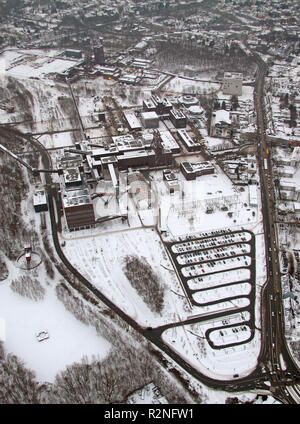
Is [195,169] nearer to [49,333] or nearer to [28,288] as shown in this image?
[28,288]

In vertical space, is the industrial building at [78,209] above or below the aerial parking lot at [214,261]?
above

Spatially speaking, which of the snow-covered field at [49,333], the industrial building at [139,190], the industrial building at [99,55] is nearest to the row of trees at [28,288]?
the snow-covered field at [49,333]

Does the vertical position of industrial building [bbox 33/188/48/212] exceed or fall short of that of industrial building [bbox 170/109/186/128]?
it falls short

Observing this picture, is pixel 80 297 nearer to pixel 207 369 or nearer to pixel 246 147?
pixel 207 369

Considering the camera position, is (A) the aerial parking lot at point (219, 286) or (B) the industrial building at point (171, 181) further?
(B) the industrial building at point (171, 181)

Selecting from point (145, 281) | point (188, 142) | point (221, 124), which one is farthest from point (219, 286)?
point (221, 124)

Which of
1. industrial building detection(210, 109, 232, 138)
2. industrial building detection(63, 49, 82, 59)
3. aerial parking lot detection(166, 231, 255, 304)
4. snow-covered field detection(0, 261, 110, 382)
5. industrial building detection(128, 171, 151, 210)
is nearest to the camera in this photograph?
snow-covered field detection(0, 261, 110, 382)

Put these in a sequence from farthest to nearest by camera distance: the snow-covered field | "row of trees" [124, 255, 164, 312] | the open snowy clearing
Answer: "row of trees" [124, 255, 164, 312], the open snowy clearing, the snow-covered field

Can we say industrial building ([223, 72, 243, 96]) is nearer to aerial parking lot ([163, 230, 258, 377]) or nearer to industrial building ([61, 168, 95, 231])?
aerial parking lot ([163, 230, 258, 377])

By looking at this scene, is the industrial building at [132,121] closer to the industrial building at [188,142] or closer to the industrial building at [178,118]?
the industrial building at [178,118]

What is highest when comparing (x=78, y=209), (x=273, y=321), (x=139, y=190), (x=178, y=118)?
(x=178, y=118)

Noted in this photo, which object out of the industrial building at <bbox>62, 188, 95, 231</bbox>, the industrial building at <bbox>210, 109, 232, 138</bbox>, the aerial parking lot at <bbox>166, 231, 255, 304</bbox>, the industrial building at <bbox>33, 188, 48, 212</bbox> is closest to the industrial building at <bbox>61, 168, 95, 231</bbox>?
the industrial building at <bbox>62, 188, 95, 231</bbox>

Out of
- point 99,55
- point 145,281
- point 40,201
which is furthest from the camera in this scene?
point 99,55

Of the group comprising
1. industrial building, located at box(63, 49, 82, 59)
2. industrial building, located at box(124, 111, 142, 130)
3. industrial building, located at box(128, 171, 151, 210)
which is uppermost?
industrial building, located at box(63, 49, 82, 59)
